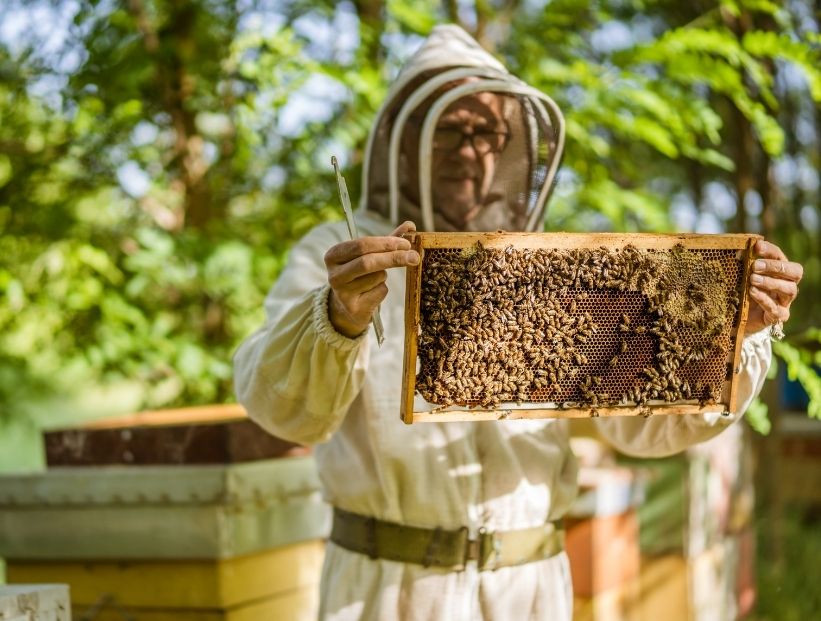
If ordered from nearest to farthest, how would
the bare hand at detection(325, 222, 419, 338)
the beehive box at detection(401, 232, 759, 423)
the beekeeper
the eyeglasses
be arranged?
the bare hand at detection(325, 222, 419, 338)
the beehive box at detection(401, 232, 759, 423)
the beekeeper
the eyeglasses

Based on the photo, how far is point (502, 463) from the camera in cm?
242

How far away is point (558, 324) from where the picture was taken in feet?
6.77

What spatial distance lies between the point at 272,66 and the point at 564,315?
215cm

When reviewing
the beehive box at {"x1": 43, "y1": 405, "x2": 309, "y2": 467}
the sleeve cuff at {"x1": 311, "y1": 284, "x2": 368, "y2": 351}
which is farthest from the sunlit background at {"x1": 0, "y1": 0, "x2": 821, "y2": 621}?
the sleeve cuff at {"x1": 311, "y1": 284, "x2": 368, "y2": 351}

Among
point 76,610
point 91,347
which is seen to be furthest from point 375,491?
point 91,347

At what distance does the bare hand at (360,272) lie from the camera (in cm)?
184

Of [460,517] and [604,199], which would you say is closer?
[460,517]

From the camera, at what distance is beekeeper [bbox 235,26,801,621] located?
218cm

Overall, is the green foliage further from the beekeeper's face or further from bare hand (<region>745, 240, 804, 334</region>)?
bare hand (<region>745, 240, 804, 334</region>)

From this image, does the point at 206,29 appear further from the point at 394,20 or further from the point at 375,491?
the point at 375,491

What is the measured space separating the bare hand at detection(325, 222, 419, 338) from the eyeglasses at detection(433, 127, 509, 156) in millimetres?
764

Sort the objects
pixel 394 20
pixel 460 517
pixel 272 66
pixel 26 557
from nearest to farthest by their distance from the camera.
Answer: pixel 460 517 < pixel 26 557 < pixel 272 66 < pixel 394 20

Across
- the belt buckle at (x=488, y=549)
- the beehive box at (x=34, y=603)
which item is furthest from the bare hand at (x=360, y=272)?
the beehive box at (x=34, y=603)

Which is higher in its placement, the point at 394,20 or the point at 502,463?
the point at 394,20
